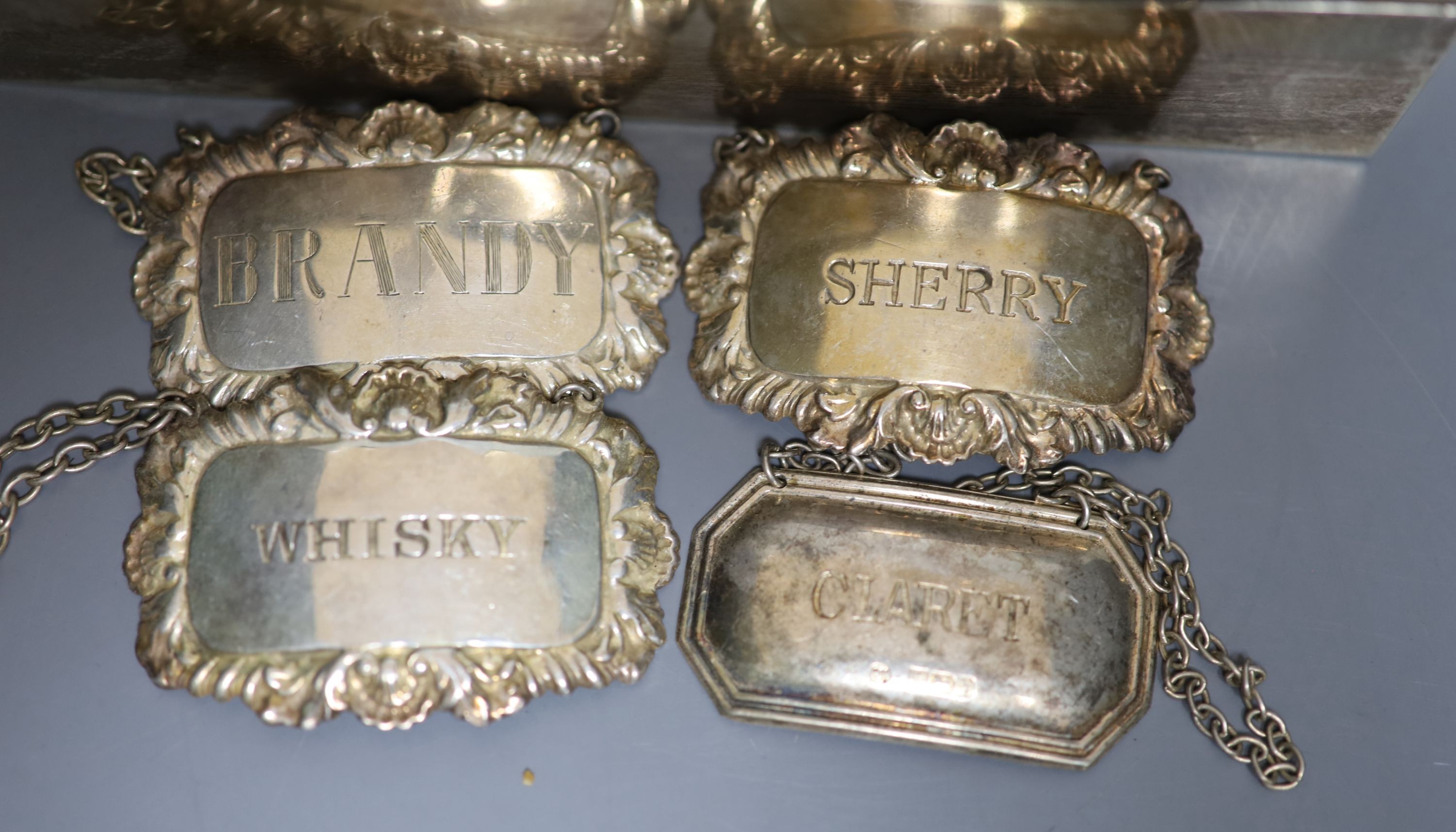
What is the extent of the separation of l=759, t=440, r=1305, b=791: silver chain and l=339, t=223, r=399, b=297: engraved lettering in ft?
1.52

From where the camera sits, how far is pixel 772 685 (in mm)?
1124

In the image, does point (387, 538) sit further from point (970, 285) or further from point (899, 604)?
point (970, 285)

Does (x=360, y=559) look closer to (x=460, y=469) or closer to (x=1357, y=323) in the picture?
(x=460, y=469)

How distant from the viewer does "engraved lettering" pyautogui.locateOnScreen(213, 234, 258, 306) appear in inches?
46.6

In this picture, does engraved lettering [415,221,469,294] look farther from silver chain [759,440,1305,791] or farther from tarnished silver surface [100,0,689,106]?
silver chain [759,440,1305,791]

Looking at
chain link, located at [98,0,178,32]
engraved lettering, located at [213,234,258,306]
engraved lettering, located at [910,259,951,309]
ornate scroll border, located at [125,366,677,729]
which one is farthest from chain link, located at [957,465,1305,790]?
chain link, located at [98,0,178,32]

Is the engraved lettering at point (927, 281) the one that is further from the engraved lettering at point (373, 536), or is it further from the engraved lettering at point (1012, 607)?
the engraved lettering at point (373, 536)

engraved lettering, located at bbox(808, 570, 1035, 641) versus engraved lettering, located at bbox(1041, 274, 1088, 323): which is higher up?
engraved lettering, located at bbox(1041, 274, 1088, 323)

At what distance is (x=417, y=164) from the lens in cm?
121

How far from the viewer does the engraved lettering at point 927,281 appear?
3.87ft

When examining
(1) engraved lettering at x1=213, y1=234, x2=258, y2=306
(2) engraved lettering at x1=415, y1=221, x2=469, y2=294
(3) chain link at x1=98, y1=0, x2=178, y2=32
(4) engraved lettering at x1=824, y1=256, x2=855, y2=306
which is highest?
(3) chain link at x1=98, y1=0, x2=178, y2=32

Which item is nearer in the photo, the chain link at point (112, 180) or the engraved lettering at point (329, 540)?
Answer: the engraved lettering at point (329, 540)

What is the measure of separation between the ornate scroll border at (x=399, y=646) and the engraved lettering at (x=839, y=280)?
0.89ft

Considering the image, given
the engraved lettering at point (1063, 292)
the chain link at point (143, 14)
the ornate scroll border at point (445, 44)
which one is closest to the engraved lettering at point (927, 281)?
the engraved lettering at point (1063, 292)
